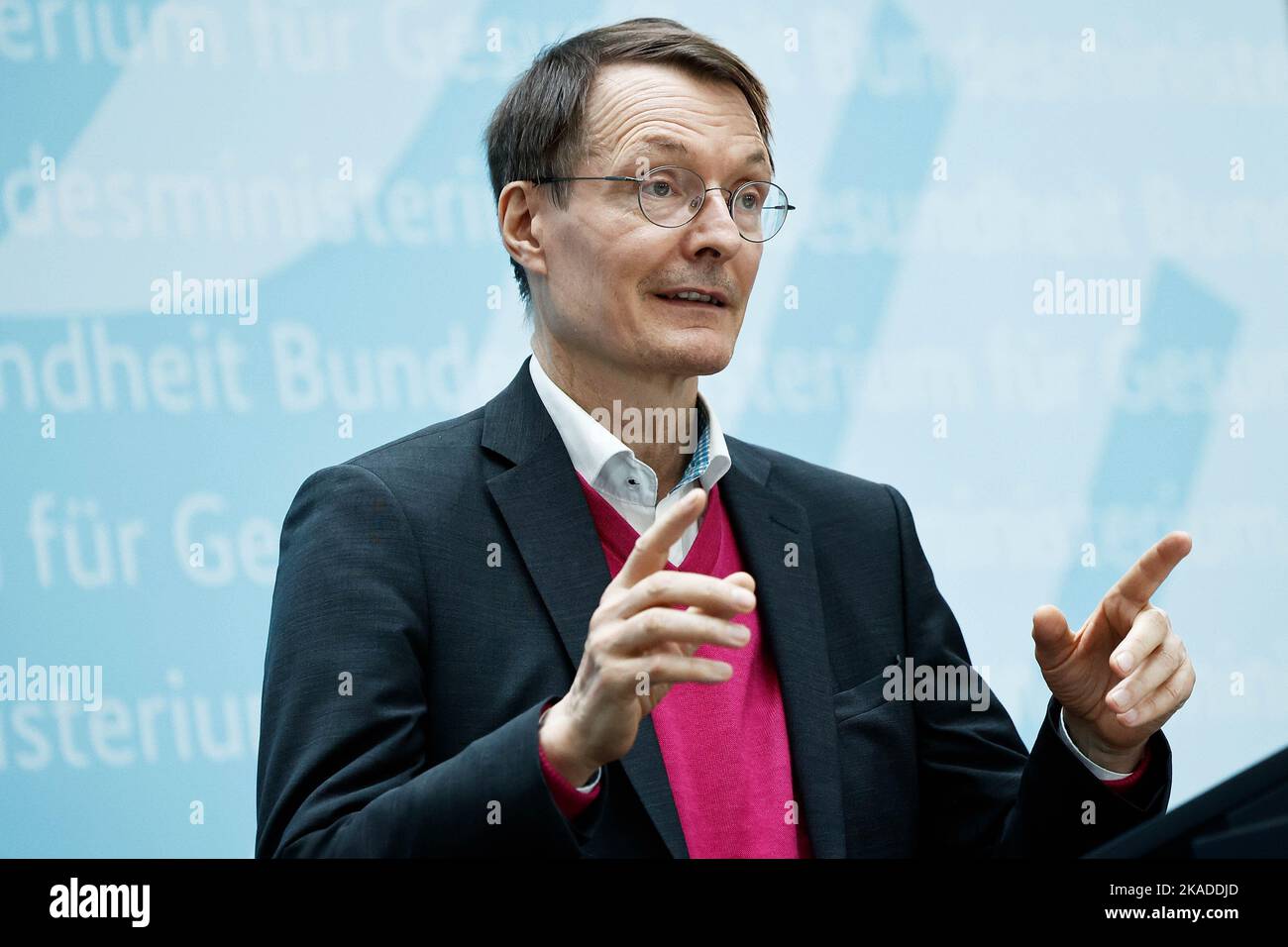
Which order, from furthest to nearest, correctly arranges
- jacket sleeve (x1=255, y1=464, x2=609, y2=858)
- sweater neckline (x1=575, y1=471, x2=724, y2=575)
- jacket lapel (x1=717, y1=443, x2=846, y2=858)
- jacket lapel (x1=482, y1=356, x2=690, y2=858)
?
1. sweater neckline (x1=575, y1=471, x2=724, y2=575)
2. jacket lapel (x1=717, y1=443, x2=846, y2=858)
3. jacket lapel (x1=482, y1=356, x2=690, y2=858)
4. jacket sleeve (x1=255, y1=464, x2=609, y2=858)

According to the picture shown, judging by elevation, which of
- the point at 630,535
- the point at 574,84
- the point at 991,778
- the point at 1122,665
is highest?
the point at 574,84

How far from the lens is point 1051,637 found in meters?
1.55

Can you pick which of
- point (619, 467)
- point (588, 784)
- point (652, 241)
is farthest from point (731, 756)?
point (652, 241)

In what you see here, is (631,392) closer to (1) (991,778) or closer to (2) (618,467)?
(2) (618,467)

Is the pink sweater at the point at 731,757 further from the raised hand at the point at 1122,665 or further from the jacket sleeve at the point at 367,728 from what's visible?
the jacket sleeve at the point at 367,728

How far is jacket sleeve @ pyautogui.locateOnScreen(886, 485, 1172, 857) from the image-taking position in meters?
1.64

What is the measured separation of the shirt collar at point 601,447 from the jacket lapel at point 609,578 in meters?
0.02

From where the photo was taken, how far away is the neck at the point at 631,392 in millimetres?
1901

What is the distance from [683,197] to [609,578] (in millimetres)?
571

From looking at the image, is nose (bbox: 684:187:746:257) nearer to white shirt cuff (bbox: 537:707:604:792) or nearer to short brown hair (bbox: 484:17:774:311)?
short brown hair (bbox: 484:17:774:311)

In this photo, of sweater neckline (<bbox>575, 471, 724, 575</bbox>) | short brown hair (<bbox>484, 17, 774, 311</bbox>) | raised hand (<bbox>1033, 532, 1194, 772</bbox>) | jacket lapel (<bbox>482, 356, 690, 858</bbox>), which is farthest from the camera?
short brown hair (<bbox>484, 17, 774, 311</bbox>)

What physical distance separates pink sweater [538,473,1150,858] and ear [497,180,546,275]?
405 mm

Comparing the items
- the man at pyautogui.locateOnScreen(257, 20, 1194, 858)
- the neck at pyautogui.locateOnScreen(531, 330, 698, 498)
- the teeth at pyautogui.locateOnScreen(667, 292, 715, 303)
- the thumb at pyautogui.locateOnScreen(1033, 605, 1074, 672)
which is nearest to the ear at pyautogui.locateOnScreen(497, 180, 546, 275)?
the man at pyautogui.locateOnScreen(257, 20, 1194, 858)
